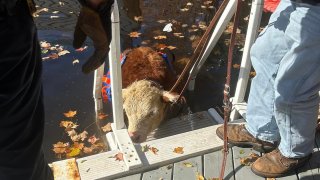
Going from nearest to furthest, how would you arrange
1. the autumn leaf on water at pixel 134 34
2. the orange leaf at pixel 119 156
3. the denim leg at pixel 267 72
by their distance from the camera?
the denim leg at pixel 267 72
the orange leaf at pixel 119 156
the autumn leaf on water at pixel 134 34

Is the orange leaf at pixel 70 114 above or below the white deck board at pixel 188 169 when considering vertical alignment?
below

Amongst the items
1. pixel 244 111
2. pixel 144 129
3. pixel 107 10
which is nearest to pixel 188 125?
pixel 144 129

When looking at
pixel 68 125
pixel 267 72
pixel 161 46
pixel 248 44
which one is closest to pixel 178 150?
pixel 267 72

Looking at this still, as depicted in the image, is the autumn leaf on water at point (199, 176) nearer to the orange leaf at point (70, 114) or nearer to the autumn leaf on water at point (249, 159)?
the autumn leaf on water at point (249, 159)

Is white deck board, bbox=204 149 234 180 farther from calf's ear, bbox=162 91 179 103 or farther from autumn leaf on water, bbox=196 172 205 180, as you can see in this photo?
calf's ear, bbox=162 91 179 103

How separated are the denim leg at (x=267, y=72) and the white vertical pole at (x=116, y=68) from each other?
38.1 inches

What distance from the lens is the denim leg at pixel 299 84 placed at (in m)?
2.28

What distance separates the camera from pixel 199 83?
5316 millimetres

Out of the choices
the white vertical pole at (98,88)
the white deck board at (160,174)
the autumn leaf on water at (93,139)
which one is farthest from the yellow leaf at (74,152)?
the white deck board at (160,174)

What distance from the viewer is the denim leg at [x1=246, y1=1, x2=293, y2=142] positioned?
255cm

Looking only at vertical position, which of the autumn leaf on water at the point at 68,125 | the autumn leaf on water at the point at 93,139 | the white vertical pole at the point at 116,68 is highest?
the white vertical pole at the point at 116,68

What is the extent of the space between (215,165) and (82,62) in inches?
119

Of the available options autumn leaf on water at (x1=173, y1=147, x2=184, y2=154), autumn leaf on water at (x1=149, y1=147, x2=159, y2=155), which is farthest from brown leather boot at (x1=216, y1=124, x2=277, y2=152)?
autumn leaf on water at (x1=149, y1=147, x2=159, y2=155)

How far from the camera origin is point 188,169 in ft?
9.62
